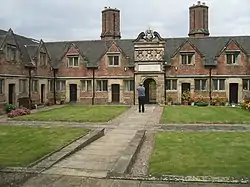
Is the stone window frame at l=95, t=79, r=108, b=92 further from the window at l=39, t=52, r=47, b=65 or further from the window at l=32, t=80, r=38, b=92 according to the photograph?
the window at l=32, t=80, r=38, b=92

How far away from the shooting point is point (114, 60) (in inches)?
1526

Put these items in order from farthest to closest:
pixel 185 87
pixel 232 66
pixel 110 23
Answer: pixel 110 23
pixel 185 87
pixel 232 66

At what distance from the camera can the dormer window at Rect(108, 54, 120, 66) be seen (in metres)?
38.7

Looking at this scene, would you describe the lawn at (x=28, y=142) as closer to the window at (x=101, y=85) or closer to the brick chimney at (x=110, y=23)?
the window at (x=101, y=85)

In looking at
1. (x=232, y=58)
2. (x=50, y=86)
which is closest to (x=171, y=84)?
(x=232, y=58)

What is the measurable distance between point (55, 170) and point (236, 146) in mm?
7284

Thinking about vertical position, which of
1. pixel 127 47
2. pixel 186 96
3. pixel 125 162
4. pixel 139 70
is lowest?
pixel 125 162

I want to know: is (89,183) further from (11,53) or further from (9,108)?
(11,53)

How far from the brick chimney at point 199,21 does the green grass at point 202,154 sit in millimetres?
28554

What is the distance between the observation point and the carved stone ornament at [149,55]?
36906 mm

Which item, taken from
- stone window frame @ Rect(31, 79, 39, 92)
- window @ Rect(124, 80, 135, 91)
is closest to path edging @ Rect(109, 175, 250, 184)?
stone window frame @ Rect(31, 79, 39, 92)

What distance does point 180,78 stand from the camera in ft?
123

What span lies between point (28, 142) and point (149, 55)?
80.2 feet

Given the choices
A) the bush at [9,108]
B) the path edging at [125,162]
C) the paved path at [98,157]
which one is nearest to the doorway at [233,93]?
Result: the paved path at [98,157]
